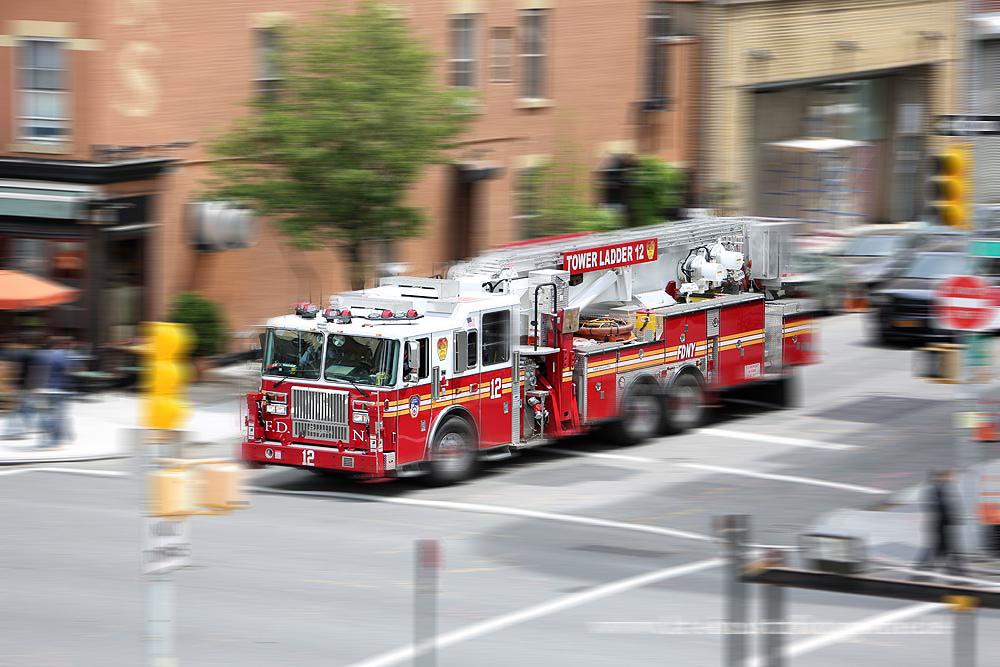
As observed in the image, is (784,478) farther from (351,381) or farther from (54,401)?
(54,401)

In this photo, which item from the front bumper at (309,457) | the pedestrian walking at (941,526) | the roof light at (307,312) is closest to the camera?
the pedestrian walking at (941,526)

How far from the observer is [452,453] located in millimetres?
20547

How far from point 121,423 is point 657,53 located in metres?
19.7

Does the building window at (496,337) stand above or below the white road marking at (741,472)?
above

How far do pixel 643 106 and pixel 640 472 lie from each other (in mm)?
19156

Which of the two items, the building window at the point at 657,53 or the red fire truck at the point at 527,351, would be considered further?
the building window at the point at 657,53

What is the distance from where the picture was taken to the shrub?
28266mm

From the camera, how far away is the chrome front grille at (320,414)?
19734 mm

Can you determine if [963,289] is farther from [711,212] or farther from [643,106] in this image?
[643,106]

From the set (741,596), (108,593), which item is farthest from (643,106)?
(741,596)

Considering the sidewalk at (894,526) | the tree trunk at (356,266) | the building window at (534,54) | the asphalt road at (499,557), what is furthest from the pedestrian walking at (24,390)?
the building window at (534,54)

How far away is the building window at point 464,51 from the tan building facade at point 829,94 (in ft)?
26.8

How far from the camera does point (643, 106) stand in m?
39.2

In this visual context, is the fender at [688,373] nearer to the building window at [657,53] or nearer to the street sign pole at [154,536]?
the street sign pole at [154,536]
